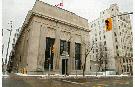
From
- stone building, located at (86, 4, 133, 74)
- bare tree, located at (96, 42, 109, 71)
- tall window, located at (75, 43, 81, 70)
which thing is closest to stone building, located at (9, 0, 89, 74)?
tall window, located at (75, 43, 81, 70)

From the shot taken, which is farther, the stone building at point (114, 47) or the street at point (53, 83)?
the stone building at point (114, 47)

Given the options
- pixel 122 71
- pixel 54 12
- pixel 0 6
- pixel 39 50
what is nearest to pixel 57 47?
pixel 39 50

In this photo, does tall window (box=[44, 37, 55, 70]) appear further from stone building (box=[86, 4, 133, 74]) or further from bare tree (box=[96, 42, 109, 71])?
bare tree (box=[96, 42, 109, 71])

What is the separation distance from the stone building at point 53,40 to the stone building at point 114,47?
1691 cm

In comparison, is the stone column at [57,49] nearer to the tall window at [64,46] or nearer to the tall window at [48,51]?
the tall window at [48,51]

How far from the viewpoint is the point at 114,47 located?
61500mm

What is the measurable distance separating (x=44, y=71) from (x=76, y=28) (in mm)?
13588

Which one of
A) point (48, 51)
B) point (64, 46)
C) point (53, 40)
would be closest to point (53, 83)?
point (48, 51)

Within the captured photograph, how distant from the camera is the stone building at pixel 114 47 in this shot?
193ft

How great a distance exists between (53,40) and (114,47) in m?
29.1

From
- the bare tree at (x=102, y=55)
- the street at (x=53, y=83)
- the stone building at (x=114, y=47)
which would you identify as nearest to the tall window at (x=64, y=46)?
the stone building at (x=114, y=47)

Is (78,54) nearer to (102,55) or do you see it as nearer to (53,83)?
(102,55)

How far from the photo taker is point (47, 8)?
1511 inches

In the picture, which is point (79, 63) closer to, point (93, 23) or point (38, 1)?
point (38, 1)
